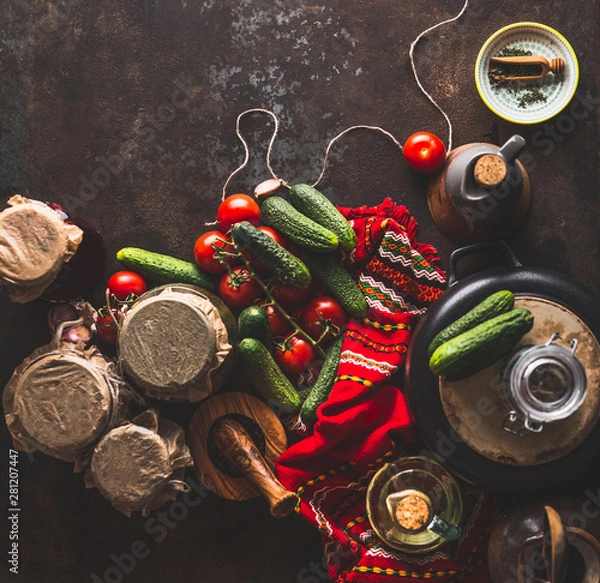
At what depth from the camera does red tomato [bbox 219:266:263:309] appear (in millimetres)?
2322

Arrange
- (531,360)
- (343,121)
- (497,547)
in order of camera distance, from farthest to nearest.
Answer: (343,121) → (497,547) → (531,360)

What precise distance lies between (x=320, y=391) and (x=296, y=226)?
1.95 ft

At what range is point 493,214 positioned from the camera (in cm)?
218

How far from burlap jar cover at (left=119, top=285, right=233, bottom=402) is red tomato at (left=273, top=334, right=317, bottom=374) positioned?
0.30m

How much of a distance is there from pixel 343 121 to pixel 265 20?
500mm

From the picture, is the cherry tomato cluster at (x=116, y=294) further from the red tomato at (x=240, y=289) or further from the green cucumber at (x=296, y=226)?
the green cucumber at (x=296, y=226)

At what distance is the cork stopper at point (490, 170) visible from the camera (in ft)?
6.79

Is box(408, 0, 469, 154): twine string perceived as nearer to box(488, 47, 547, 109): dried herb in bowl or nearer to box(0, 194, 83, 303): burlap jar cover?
box(488, 47, 547, 109): dried herb in bowl

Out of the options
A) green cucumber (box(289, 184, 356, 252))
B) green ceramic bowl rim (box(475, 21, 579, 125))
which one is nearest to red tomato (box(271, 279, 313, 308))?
green cucumber (box(289, 184, 356, 252))

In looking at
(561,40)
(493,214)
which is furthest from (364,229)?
(561,40)

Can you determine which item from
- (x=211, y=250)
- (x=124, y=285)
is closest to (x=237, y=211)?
(x=211, y=250)

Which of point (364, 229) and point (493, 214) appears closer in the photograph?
point (493, 214)

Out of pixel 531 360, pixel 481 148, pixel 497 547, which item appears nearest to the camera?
pixel 531 360

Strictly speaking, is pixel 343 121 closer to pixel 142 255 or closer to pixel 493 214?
pixel 493 214
